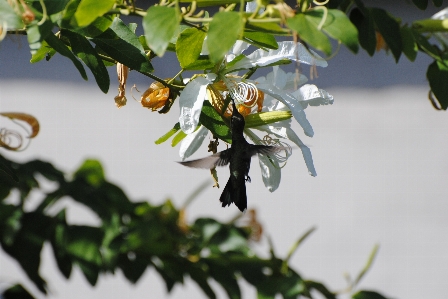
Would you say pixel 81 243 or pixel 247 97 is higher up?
pixel 247 97

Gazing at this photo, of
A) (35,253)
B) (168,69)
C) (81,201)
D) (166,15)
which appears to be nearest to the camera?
(166,15)

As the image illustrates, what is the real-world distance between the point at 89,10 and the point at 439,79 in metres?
0.28

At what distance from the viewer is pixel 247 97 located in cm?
69

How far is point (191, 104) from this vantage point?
63 centimetres

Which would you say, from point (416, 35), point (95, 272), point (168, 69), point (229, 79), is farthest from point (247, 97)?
point (168, 69)

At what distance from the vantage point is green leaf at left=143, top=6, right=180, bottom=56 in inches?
19.1

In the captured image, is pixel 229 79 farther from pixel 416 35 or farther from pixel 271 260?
pixel 271 260

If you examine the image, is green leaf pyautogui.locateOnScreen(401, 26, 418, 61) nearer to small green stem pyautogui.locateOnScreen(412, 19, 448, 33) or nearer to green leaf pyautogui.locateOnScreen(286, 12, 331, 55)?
small green stem pyautogui.locateOnScreen(412, 19, 448, 33)

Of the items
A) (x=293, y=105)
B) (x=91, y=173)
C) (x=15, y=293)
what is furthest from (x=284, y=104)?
(x=91, y=173)

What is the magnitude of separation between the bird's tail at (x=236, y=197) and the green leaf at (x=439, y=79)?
0.62 ft

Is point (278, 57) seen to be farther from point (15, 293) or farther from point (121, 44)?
point (15, 293)

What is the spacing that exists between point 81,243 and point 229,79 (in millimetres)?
425

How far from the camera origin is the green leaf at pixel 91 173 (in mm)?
1181

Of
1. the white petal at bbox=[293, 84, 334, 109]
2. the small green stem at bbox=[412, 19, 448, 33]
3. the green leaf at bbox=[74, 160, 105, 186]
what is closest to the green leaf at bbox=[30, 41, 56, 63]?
the white petal at bbox=[293, 84, 334, 109]
